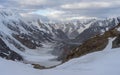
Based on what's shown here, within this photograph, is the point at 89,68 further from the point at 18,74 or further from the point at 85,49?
the point at 85,49

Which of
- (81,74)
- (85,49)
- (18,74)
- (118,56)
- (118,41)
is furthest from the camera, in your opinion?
(85,49)

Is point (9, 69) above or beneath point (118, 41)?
above

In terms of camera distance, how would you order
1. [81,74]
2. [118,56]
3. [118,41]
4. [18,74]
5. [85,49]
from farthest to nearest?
1. [85,49]
2. [118,41]
3. [118,56]
4. [81,74]
5. [18,74]

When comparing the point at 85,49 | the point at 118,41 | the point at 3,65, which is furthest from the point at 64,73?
the point at 85,49

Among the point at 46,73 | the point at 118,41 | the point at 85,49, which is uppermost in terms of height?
the point at 46,73

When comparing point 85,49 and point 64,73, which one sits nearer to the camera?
point 64,73

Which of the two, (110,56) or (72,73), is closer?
(72,73)

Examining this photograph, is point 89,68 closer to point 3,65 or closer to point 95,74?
point 95,74

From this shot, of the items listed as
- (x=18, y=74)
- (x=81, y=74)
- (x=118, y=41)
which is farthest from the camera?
(x=118, y=41)

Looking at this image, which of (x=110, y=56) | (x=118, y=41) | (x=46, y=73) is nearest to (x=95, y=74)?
(x=46, y=73)
